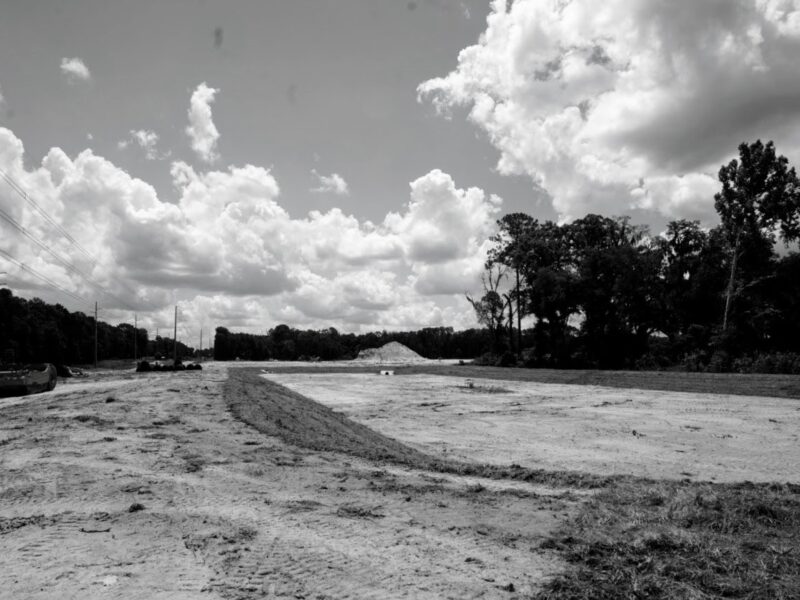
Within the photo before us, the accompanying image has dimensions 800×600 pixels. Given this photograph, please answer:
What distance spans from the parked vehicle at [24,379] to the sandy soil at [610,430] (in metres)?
12.7

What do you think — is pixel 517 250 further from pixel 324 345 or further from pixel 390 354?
pixel 324 345

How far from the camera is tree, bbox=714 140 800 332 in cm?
3734

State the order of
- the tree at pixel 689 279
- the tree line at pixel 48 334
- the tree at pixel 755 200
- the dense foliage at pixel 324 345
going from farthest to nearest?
the dense foliage at pixel 324 345 < the tree line at pixel 48 334 < the tree at pixel 689 279 < the tree at pixel 755 200

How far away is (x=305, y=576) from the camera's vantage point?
3.71m

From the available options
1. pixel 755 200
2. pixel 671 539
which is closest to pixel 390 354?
pixel 755 200

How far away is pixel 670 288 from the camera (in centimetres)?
5012

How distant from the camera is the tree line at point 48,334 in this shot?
7175cm

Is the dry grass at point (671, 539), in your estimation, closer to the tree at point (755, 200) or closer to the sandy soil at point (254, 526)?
the sandy soil at point (254, 526)

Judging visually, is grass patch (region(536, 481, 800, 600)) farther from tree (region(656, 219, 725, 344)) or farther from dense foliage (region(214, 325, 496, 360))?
dense foliage (region(214, 325, 496, 360))

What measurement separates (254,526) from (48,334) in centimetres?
9482

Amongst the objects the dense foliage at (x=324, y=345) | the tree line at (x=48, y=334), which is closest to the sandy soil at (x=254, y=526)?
the tree line at (x=48, y=334)

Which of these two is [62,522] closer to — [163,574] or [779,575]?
[163,574]

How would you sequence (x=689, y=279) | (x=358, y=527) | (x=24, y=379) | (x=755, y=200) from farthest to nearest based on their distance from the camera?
(x=689, y=279)
(x=755, y=200)
(x=24, y=379)
(x=358, y=527)

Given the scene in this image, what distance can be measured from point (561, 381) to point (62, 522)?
29.1m
